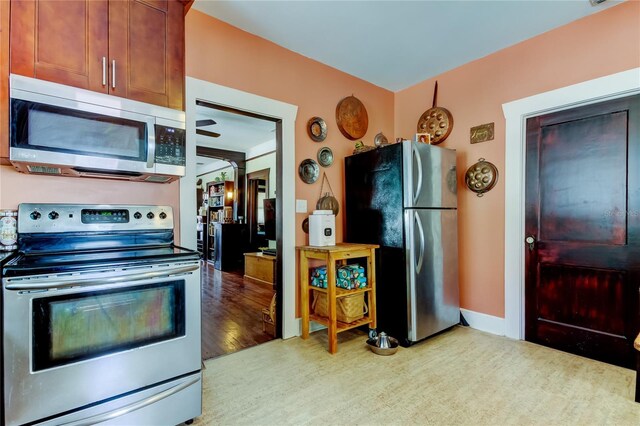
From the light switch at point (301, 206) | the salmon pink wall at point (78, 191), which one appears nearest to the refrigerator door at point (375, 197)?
the light switch at point (301, 206)

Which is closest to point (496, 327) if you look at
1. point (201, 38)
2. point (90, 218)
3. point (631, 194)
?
point (631, 194)

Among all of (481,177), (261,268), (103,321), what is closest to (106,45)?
(103,321)

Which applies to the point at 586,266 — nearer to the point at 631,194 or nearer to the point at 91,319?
the point at 631,194

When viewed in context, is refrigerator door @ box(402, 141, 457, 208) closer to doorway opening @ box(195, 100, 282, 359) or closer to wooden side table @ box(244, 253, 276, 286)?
doorway opening @ box(195, 100, 282, 359)

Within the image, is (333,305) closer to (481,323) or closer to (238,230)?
(481,323)

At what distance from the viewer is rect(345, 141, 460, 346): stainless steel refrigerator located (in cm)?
259

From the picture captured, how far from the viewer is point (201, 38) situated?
233 centimetres

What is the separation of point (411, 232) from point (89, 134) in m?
2.26

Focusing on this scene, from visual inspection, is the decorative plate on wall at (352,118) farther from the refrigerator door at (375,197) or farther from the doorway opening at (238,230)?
the doorway opening at (238,230)

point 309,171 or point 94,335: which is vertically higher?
point 309,171

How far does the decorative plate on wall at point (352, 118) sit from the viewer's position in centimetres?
325

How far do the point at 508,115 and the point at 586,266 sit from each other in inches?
55.6

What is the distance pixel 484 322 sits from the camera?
296 cm

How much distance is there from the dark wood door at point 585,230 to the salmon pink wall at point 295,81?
1671 millimetres
